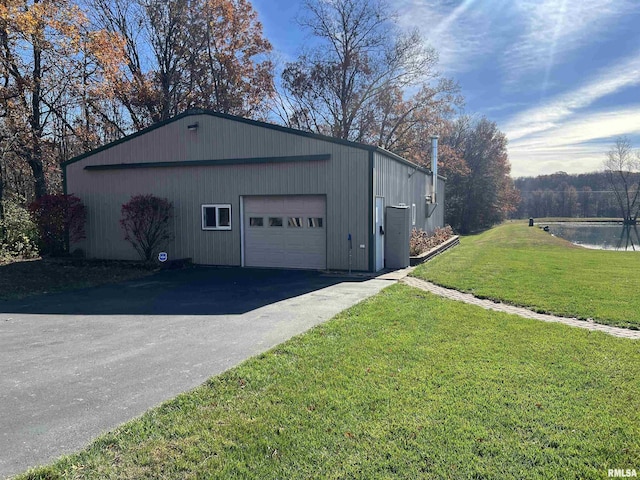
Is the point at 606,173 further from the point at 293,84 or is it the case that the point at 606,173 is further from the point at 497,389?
the point at 497,389

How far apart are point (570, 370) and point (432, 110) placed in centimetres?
2596

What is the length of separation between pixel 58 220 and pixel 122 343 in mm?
10643

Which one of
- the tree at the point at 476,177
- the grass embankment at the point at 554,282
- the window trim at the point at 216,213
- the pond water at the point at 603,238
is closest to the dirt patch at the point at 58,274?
the window trim at the point at 216,213

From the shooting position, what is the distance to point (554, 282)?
Result: 9.64 metres

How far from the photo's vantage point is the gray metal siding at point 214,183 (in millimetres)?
11680

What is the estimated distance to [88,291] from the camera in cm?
952

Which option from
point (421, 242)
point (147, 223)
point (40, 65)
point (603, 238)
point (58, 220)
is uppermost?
point (40, 65)

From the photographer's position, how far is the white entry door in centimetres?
1189

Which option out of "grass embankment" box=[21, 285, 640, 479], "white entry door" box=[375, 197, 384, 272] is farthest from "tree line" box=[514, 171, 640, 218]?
"grass embankment" box=[21, 285, 640, 479]

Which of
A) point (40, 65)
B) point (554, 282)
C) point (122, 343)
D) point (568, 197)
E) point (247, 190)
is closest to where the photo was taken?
point (122, 343)

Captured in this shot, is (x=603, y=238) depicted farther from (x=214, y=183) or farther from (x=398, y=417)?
(x=398, y=417)

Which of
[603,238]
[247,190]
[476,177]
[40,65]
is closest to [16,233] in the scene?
[40,65]

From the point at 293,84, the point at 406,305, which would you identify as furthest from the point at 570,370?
the point at 293,84

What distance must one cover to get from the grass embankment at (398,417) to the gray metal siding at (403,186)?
7.57 m
